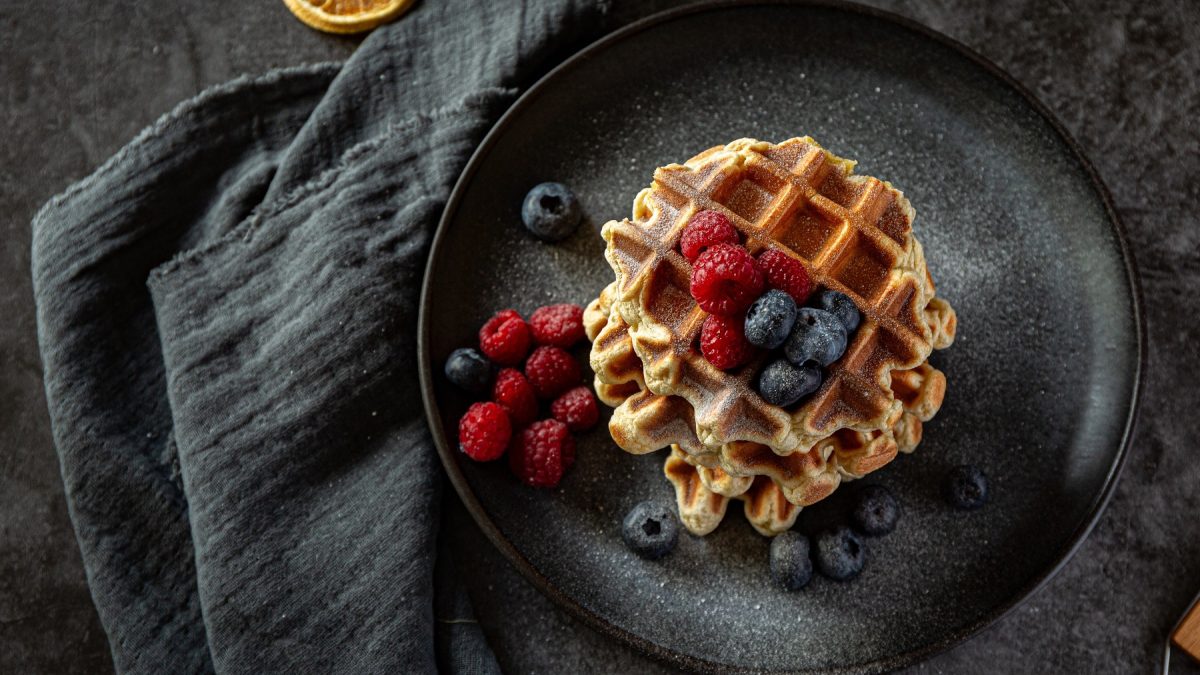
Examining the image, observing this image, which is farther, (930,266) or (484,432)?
(930,266)

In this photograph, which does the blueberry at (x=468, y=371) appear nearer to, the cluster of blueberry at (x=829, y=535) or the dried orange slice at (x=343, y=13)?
the cluster of blueberry at (x=829, y=535)

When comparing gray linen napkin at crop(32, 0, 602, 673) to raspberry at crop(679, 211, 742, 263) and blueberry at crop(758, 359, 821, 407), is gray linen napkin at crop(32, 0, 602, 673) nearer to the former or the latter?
raspberry at crop(679, 211, 742, 263)

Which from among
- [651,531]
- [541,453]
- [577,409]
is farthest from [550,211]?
[651,531]

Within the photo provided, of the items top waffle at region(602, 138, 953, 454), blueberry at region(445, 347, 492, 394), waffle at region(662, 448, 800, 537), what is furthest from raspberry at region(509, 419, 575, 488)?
top waffle at region(602, 138, 953, 454)

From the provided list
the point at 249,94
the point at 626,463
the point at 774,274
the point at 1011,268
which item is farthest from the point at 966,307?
the point at 249,94

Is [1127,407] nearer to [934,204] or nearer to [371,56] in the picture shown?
[934,204]

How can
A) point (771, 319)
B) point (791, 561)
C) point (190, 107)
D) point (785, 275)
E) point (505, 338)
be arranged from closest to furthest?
point (771, 319) < point (785, 275) < point (791, 561) < point (505, 338) < point (190, 107)

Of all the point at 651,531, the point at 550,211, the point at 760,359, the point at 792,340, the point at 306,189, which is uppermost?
the point at 792,340

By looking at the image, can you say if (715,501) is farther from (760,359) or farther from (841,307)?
(841,307)
